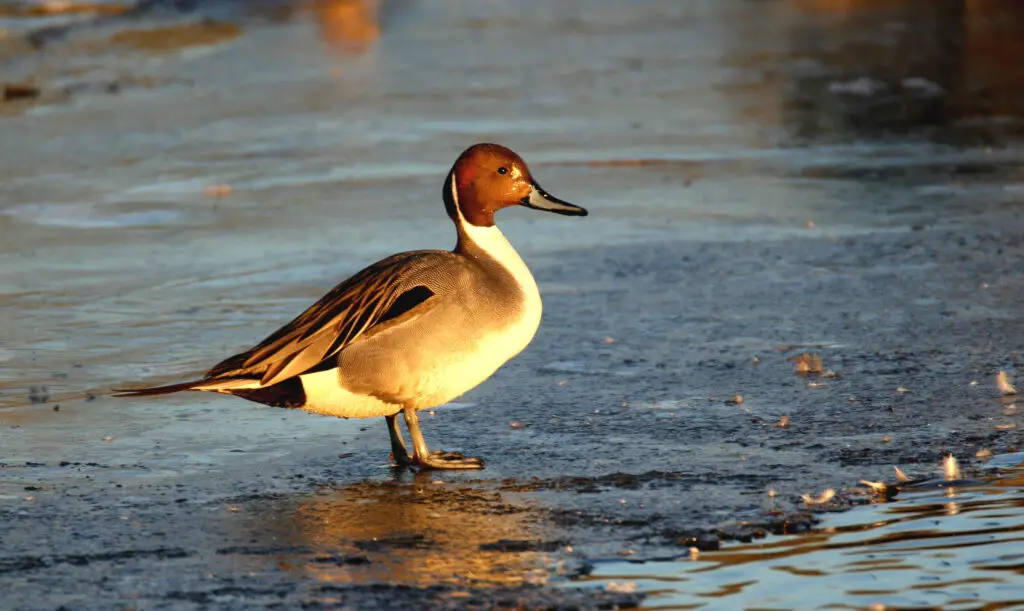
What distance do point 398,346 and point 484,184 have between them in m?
0.82

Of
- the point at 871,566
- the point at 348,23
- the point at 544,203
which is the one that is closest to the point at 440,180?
the point at 544,203

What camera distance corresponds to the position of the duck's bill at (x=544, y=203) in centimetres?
636

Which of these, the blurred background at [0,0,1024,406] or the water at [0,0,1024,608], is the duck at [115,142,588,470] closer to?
the water at [0,0,1024,608]

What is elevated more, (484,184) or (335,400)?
(484,184)

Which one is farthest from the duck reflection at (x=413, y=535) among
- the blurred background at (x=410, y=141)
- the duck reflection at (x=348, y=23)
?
the duck reflection at (x=348, y=23)

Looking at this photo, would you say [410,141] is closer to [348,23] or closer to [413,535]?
[413,535]

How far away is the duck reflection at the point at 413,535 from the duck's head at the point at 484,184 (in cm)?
103

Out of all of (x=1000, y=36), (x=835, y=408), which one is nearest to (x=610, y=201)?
(x=835, y=408)

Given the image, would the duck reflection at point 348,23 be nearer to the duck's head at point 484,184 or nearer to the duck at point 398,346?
the duck's head at point 484,184

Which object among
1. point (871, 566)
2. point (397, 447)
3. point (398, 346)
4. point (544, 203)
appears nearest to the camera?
point (871, 566)

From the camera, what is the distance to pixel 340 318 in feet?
18.8

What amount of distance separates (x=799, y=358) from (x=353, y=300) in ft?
6.92

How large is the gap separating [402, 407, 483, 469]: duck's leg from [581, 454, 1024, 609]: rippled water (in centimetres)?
108

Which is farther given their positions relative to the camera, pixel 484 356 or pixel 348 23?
pixel 348 23
